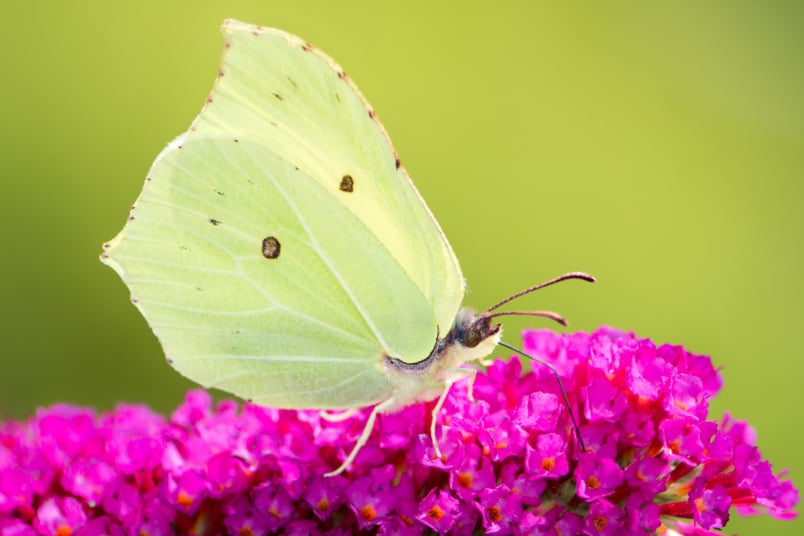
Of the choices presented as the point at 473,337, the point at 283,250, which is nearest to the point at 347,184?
the point at 283,250

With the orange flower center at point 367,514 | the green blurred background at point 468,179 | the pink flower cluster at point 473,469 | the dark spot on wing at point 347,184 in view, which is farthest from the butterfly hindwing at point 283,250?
the green blurred background at point 468,179

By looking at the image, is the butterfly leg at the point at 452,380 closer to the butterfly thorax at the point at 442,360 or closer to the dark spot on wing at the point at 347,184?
the butterfly thorax at the point at 442,360

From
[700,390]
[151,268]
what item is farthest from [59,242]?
[700,390]

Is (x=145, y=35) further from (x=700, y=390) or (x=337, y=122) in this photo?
(x=700, y=390)

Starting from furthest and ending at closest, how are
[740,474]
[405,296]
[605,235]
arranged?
[605,235] → [405,296] → [740,474]

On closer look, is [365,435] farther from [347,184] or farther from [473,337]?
[347,184]

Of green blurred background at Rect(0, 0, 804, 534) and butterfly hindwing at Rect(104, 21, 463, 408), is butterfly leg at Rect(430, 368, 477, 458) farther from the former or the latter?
green blurred background at Rect(0, 0, 804, 534)
